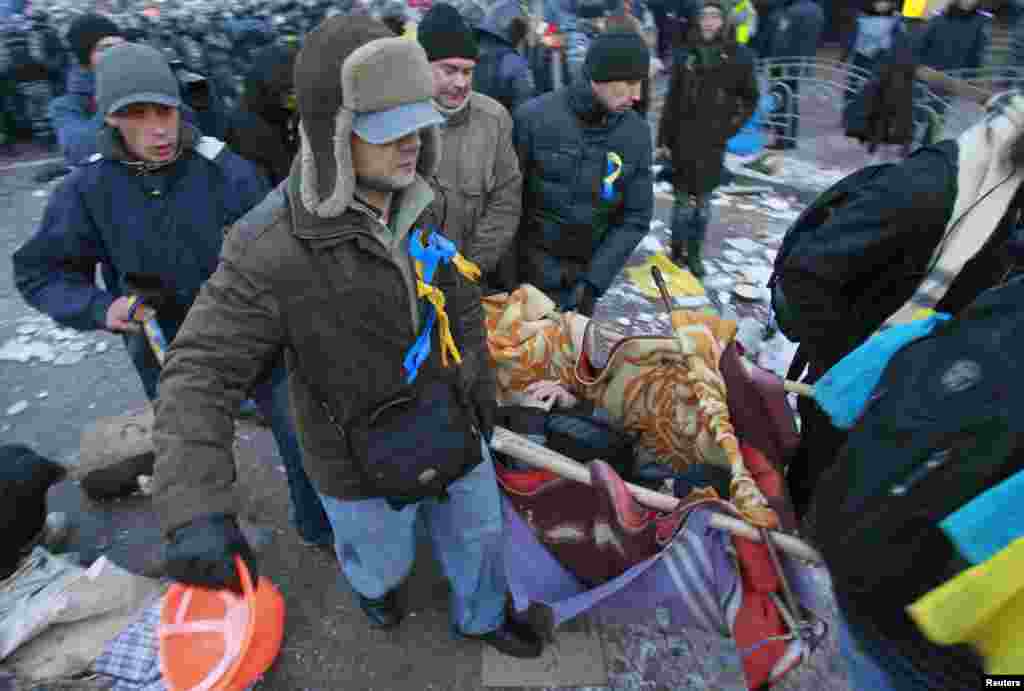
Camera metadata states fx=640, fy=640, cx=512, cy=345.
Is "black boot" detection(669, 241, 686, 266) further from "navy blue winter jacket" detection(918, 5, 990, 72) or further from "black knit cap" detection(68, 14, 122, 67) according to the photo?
"navy blue winter jacket" detection(918, 5, 990, 72)

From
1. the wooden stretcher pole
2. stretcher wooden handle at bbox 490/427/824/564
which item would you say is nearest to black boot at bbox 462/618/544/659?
stretcher wooden handle at bbox 490/427/824/564

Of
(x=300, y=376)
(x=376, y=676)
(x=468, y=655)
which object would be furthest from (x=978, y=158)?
(x=376, y=676)

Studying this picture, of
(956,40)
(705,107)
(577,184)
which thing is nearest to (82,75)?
(577,184)

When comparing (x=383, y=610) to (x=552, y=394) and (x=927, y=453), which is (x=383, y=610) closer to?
(x=552, y=394)

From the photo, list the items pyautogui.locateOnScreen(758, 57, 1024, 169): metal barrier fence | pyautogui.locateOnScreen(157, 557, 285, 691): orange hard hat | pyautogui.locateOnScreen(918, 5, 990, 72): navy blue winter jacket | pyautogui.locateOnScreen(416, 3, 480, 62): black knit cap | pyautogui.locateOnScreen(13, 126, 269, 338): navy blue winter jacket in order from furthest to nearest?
pyautogui.locateOnScreen(918, 5, 990, 72): navy blue winter jacket → pyautogui.locateOnScreen(758, 57, 1024, 169): metal barrier fence → pyautogui.locateOnScreen(416, 3, 480, 62): black knit cap → pyautogui.locateOnScreen(13, 126, 269, 338): navy blue winter jacket → pyautogui.locateOnScreen(157, 557, 285, 691): orange hard hat

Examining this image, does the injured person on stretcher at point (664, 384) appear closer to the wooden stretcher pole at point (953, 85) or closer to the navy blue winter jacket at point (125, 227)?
the navy blue winter jacket at point (125, 227)

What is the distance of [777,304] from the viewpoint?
2342 mm

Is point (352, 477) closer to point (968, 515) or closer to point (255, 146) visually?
point (968, 515)

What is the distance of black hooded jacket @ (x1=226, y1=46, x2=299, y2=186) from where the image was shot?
292 centimetres

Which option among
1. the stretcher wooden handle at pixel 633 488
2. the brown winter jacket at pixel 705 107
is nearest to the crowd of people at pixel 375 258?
the stretcher wooden handle at pixel 633 488

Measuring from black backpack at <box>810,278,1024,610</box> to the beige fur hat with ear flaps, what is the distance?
1.20 m

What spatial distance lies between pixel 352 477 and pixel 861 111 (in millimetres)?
7002

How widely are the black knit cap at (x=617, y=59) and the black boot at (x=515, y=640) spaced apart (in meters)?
2.47

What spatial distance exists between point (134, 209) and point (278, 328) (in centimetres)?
117
